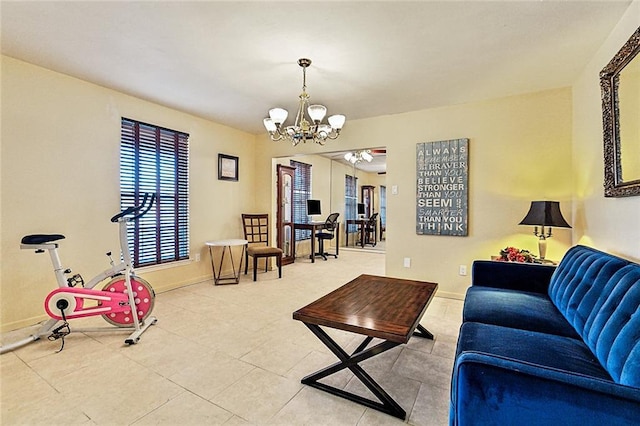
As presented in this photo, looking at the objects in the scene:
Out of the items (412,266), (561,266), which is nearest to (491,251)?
(412,266)

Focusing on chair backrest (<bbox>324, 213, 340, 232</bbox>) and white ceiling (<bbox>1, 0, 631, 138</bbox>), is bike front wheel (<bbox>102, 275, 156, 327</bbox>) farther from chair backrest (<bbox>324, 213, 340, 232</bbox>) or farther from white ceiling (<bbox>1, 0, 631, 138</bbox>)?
chair backrest (<bbox>324, 213, 340, 232</bbox>)

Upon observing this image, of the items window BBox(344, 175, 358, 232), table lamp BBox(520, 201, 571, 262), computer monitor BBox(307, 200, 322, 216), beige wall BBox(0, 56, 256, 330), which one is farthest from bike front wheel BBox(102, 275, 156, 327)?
window BBox(344, 175, 358, 232)

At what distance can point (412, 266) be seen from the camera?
406cm

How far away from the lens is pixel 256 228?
526cm

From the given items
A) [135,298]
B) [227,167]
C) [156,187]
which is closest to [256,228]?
[227,167]

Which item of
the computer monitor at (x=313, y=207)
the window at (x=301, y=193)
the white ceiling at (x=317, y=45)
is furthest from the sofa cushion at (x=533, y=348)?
the computer monitor at (x=313, y=207)

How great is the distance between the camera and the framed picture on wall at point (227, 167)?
4801 millimetres

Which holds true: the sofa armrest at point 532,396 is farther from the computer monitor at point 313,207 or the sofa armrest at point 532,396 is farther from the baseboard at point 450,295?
the computer monitor at point 313,207

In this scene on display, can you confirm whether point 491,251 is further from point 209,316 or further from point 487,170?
point 209,316

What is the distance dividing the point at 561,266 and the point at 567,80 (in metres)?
2.08

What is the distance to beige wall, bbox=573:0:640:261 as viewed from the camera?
193cm

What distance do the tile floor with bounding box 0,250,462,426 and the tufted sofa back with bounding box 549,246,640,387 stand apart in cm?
83

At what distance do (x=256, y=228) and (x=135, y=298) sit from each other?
102 inches

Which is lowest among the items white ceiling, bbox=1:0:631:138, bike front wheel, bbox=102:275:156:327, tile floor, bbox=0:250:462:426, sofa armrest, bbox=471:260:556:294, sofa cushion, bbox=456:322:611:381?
tile floor, bbox=0:250:462:426
